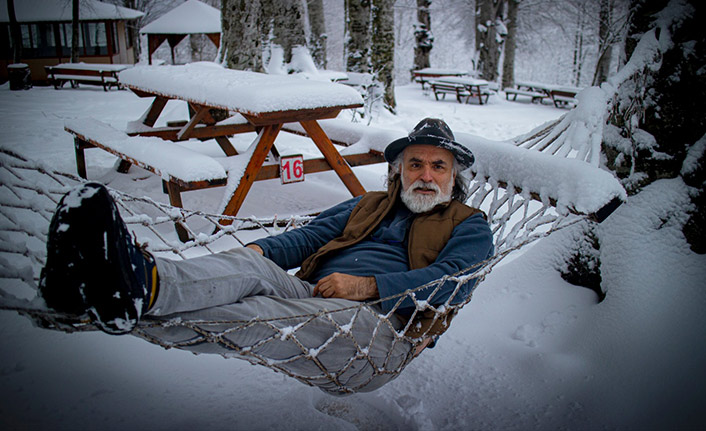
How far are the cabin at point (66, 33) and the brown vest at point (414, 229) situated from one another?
11666 millimetres

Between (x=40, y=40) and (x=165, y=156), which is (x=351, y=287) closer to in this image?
(x=165, y=156)

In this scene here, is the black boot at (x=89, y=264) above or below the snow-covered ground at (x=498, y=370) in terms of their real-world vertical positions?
above

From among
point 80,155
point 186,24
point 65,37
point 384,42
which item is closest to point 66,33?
point 65,37

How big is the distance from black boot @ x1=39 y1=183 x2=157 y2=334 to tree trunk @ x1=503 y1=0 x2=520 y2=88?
14.6 meters

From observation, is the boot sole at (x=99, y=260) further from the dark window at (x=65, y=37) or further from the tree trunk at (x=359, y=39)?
the dark window at (x=65, y=37)

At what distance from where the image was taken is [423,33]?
550 inches

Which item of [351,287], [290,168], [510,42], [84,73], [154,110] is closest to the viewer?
[351,287]

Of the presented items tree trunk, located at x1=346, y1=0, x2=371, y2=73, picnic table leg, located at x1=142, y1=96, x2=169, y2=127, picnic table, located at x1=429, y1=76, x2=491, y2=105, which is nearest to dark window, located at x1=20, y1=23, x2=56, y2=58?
tree trunk, located at x1=346, y1=0, x2=371, y2=73

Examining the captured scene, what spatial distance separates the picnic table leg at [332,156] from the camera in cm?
334

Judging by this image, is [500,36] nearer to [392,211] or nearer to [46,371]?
[392,211]

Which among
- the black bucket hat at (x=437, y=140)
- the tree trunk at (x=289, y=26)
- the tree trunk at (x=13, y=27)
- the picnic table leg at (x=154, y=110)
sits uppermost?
the tree trunk at (x=289, y=26)

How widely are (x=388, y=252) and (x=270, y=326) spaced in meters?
0.68

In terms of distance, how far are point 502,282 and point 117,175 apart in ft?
12.0

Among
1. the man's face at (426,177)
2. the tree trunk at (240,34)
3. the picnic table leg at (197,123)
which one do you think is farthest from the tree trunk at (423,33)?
the man's face at (426,177)
